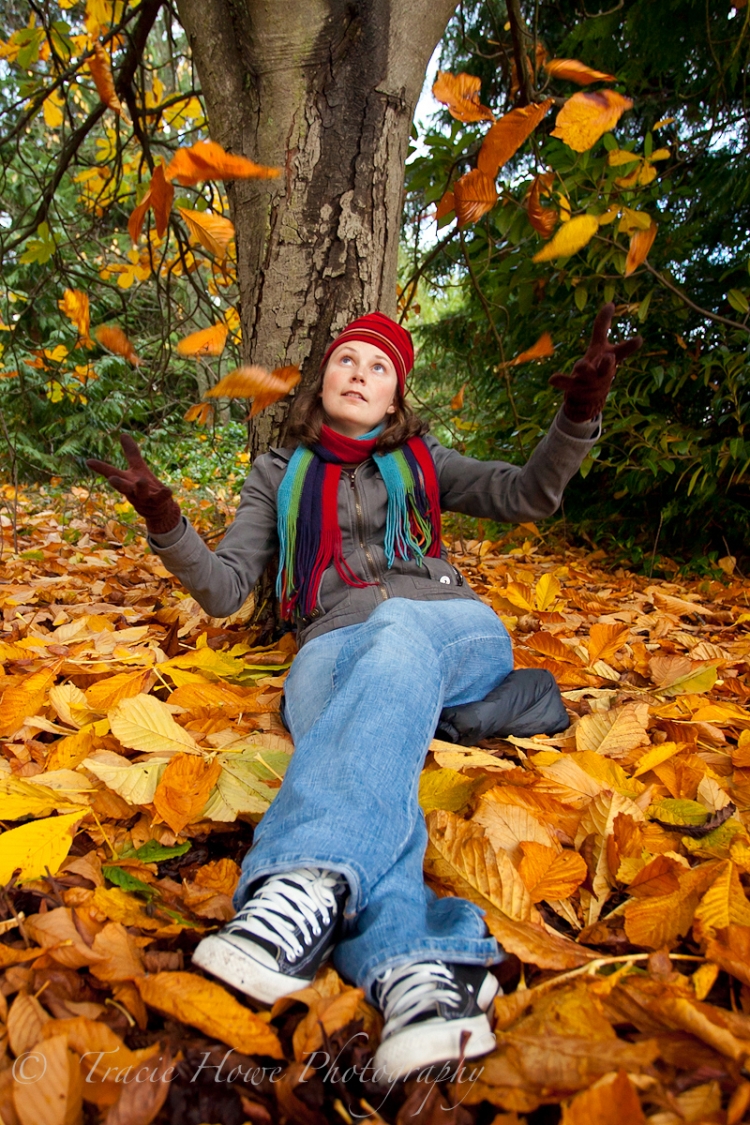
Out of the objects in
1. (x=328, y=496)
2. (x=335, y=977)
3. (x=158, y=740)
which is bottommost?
(x=335, y=977)

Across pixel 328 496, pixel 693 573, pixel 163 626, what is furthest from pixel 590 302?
pixel 163 626

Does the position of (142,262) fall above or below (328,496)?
above

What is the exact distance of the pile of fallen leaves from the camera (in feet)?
2.12

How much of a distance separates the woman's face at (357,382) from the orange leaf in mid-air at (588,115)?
0.64 metres

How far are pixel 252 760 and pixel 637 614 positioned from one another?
174cm

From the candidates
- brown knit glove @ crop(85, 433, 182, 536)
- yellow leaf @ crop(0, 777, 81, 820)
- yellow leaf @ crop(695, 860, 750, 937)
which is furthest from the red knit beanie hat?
yellow leaf @ crop(695, 860, 750, 937)

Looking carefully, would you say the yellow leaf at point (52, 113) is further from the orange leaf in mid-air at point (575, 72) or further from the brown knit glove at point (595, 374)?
the brown knit glove at point (595, 374)

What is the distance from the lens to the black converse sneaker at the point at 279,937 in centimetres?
77

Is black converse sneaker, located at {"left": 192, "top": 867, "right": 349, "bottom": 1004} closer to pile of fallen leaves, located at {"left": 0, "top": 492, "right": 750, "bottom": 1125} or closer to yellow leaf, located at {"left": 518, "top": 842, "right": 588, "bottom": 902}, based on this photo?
pile of fallen leaves, located at {"left": 0, "top": 492, "right": 750, "bottom": 1125}

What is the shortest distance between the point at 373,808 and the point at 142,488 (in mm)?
766

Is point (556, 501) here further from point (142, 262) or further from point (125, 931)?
point (142, 262)

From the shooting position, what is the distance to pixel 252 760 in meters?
1.25

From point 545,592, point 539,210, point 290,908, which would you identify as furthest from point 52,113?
point 290,908

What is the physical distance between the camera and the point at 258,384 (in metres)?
1.69
